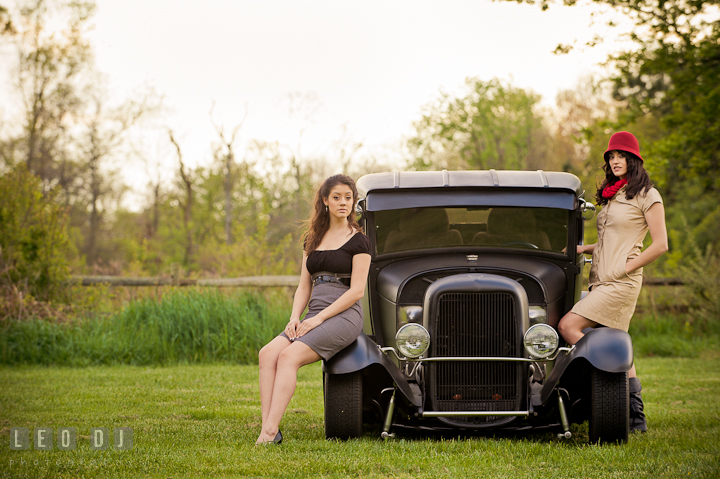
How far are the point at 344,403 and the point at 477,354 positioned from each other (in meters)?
0.95

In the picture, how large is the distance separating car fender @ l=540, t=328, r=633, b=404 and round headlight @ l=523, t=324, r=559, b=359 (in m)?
0.12

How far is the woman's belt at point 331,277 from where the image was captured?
4.78 meters

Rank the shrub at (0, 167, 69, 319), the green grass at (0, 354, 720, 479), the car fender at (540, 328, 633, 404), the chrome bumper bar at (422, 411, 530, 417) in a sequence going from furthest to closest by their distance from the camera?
the shrub at (0, 167, 69, 319) → the chrome bumper bar at (422, 411, 530, 417) → the car fender at (540, 328, 633, 404) → the green grass at (0, 354, 720, 479)

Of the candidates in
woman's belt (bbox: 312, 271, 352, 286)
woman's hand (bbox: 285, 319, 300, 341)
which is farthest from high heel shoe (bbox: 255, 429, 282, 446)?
woman's belt (bbox: 312, 271, 352, 286)

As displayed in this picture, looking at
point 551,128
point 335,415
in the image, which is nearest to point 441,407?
point 335,415

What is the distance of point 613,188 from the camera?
16.1ft

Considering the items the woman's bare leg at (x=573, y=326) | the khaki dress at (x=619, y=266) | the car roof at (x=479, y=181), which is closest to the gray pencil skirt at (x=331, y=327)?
the car roof at (x=479, y=181)

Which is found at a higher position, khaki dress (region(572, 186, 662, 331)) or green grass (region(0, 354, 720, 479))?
khaki dress (region(572, 186, 662, 331))

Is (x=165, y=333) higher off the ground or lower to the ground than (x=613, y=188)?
lower

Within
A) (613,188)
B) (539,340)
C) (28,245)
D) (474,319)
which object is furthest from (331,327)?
(28,245)

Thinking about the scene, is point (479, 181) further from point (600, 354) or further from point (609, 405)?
point (609, 405)

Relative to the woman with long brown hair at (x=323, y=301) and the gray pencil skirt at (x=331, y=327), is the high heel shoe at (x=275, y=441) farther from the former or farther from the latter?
the gray pencil skirt at (x=331, y=327)

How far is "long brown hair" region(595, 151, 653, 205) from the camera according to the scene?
4.71 meters

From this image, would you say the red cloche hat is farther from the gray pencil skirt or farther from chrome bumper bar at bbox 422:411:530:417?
the gray pencil skirt
